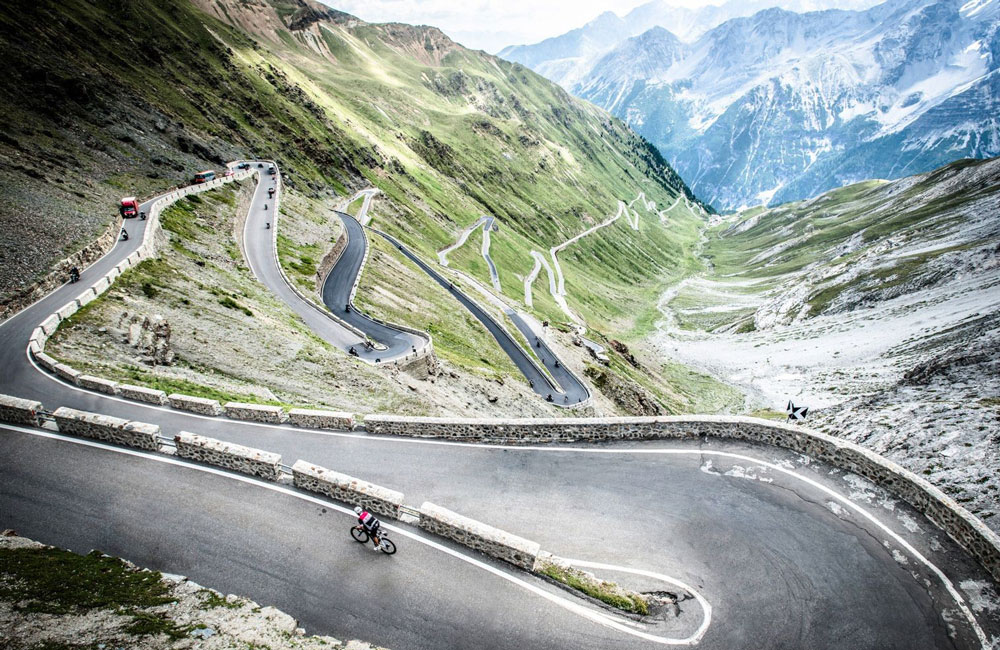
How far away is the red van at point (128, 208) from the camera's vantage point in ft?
156

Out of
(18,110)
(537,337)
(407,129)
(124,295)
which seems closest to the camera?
(124,295)

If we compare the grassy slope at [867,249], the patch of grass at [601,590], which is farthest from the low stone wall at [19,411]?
the grassy slope at [867,249]

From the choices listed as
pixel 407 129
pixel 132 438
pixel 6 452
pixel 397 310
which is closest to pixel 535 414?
pixel 397 310

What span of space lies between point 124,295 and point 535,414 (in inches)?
1421

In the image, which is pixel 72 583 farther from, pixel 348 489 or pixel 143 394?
pixel 143 394

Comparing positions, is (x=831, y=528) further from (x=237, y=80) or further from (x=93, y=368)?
(x=237, y=80)

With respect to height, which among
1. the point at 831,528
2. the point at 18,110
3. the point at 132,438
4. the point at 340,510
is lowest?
the point at 132,438

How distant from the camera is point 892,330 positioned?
7231cm

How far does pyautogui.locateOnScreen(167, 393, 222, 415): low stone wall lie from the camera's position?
77.4ft

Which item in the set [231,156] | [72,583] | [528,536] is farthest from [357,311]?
[231,156]

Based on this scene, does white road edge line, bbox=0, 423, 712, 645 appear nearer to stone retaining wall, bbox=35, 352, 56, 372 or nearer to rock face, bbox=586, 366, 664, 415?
stone retaining wall, bbox=35, 352, 56, 372

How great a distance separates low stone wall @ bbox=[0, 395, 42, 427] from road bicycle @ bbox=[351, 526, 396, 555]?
1632 centimetres

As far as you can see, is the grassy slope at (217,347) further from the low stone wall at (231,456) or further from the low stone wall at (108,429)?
the low stone wall at (231,456)

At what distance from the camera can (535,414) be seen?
4847cm
